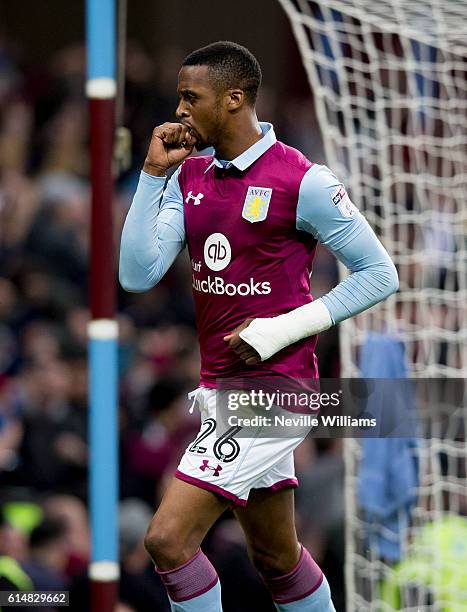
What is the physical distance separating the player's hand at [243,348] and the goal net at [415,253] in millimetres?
1846

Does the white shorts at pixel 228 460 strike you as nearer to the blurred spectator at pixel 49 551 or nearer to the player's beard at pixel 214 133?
the player's beard at pixel 214 133

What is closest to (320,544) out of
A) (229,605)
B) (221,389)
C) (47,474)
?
(229,605)

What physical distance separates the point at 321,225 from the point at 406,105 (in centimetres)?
284

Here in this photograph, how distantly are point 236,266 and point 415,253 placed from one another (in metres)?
2.55

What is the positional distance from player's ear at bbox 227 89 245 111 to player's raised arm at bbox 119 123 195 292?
152 mm

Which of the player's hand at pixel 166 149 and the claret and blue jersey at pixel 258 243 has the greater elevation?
the player's hand at pixel 166 149

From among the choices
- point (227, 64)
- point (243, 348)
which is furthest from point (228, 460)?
point (227, 64)

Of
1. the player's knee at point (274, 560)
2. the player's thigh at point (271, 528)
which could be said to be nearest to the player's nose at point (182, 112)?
the player's thigh at point (271, 528)

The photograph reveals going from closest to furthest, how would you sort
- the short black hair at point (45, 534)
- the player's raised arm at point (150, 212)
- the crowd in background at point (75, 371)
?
the player's raised arm at point (150, 212), the short black hair at point (45, 534), the crowd in background at point (75, 371)

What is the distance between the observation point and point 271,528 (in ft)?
14.1

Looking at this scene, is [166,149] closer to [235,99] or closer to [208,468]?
[235,99]

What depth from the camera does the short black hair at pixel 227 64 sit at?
408 cm

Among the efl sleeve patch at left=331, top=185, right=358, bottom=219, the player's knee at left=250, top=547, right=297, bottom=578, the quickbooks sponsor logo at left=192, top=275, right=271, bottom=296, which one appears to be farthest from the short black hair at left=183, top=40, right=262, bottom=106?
the player's knee at left=250, top=547, right=297, bottom=578

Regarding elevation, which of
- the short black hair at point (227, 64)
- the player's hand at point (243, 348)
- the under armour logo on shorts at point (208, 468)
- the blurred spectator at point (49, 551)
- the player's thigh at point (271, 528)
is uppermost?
the short black hair at point (227, 64)
